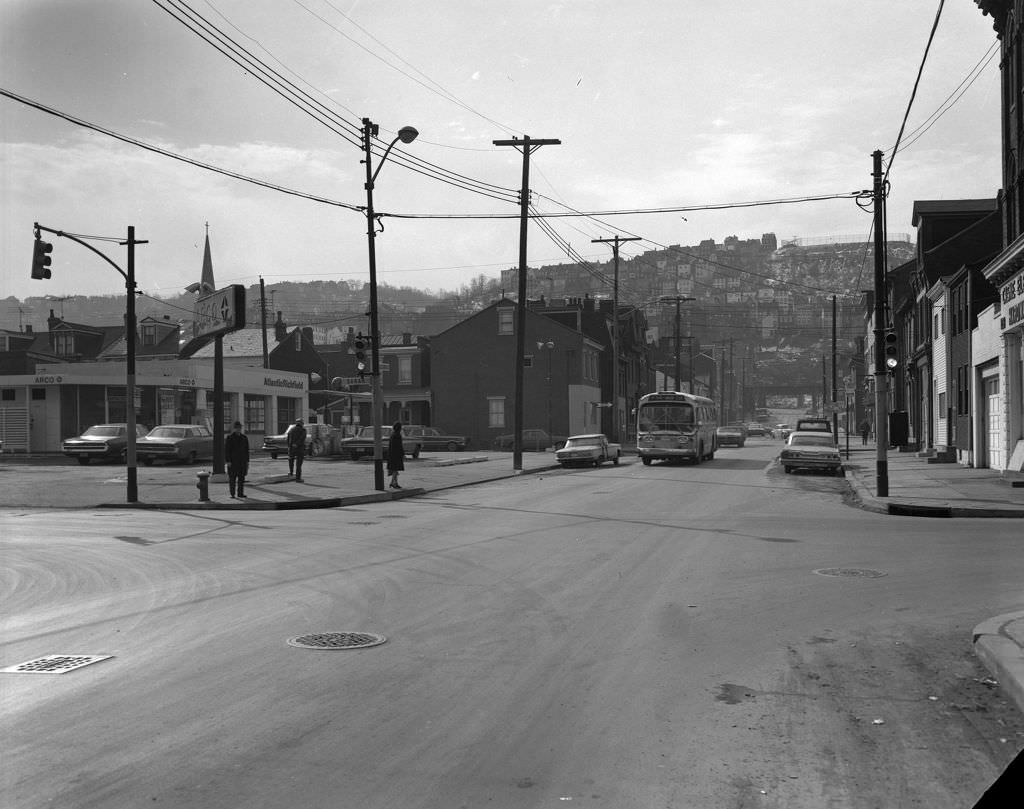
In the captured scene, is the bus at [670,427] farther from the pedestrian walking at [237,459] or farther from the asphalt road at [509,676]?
the asphalt road at [509,676]

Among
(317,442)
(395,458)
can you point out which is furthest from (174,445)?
(395,458)

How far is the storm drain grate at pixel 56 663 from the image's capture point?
673cm

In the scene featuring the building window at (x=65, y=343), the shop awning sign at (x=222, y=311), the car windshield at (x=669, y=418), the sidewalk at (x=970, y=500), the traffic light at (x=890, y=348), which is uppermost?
the building window at (x=65, y=343)

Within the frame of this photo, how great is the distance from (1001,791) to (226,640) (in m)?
6.67

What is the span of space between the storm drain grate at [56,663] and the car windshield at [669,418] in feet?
112

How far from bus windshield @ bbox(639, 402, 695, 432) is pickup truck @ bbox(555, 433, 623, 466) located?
169 cm

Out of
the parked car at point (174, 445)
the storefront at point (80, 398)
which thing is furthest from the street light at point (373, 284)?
the storefront at point (80, 398)

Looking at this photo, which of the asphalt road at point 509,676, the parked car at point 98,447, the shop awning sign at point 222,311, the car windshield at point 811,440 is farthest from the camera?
the parked car at point 98,447

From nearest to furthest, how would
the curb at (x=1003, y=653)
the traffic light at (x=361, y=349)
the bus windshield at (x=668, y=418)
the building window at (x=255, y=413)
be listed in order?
the curb at (x=1003, y=653) < the traffic light at (x=361, y=349) < the bus windshield at (x=668, y=418) < the building window at (x=255, y=413)

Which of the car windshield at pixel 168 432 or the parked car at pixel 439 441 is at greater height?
the car windshield at pixel 168 432

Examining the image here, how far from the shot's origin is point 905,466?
3588 cm

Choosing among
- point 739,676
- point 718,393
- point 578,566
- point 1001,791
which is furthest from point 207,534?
point 718,393

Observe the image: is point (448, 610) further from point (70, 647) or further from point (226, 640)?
point (70, 647)

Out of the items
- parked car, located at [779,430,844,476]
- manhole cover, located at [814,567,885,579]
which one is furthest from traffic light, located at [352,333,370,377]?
manhole cover, located at [814,567,885,579]
